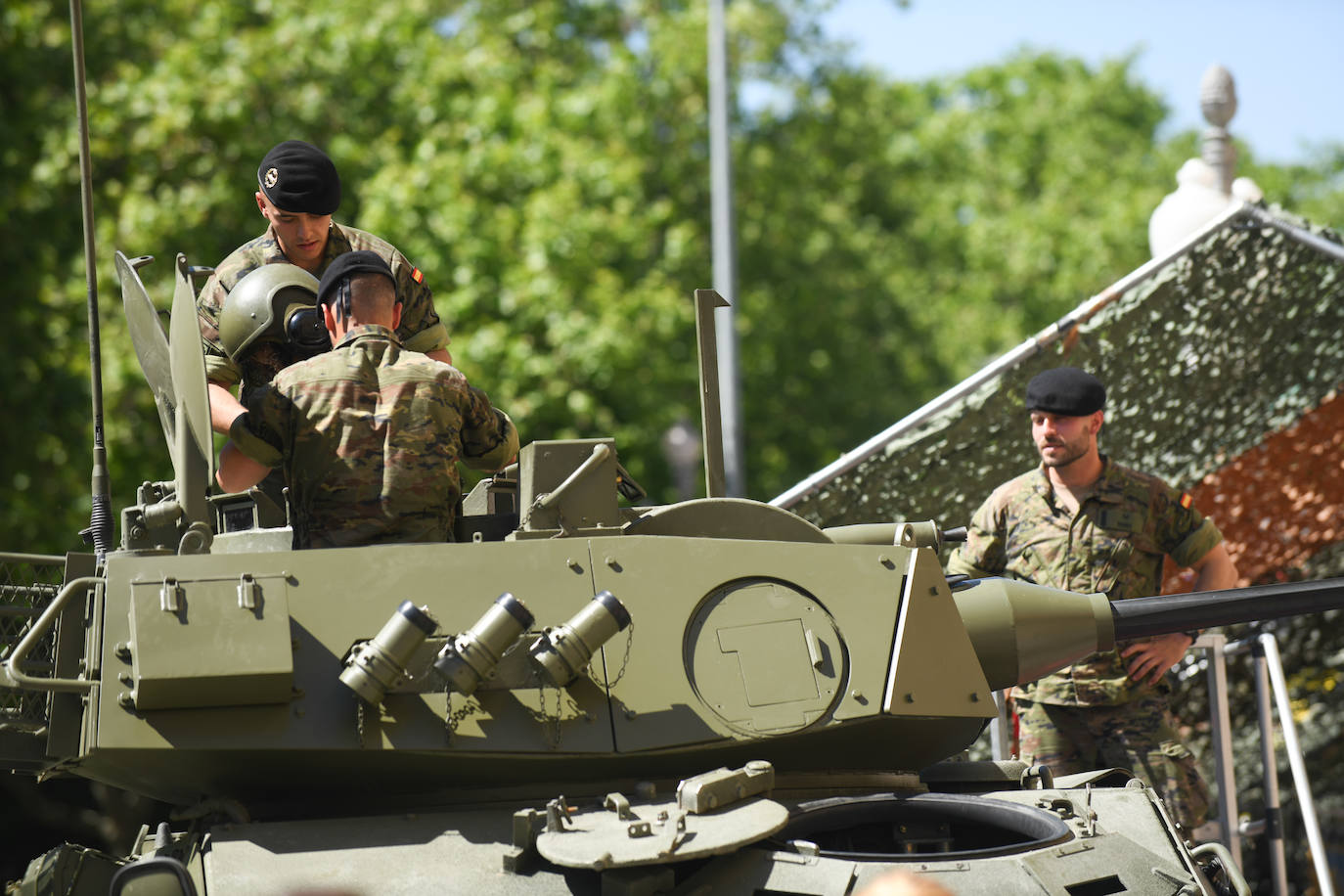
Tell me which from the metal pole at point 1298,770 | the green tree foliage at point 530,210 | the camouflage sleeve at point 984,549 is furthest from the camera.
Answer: the green tree foliage at point 530,210

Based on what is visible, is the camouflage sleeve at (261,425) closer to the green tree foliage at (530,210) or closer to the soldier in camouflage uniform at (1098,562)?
the soldier in camouflage uniform at (1098,562)

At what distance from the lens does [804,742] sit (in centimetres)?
484

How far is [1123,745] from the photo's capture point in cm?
669

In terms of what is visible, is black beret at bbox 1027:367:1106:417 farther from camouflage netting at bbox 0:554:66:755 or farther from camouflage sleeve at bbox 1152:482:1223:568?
camouflage netting at bbox 0:554:66:755

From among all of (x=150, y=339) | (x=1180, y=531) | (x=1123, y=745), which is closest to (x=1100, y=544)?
(x=1180, y=531)

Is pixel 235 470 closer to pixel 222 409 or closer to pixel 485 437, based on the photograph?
pixel 222 409

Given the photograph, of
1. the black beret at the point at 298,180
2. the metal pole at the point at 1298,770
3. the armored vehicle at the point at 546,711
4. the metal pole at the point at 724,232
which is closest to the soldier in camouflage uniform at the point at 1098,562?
the metal pole at the point at 1298,770

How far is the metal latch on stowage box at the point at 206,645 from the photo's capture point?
4.31 metres

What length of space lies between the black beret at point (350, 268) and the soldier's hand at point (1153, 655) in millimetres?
3186

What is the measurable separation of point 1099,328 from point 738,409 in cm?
1521

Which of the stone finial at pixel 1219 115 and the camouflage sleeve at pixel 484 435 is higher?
the stone finial at pixel 1219 115

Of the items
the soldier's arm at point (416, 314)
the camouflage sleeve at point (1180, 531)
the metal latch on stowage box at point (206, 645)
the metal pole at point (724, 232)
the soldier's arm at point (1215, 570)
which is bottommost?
the metal latch on stowage box at point (206, 645)

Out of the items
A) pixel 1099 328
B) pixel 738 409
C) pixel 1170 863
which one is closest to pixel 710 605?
pixel 1170 863

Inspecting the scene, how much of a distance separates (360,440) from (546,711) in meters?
0.97
